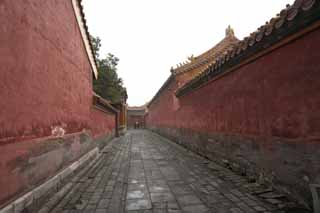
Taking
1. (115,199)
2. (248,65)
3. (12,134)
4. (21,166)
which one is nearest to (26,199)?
(21,166)

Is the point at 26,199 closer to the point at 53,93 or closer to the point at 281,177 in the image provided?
the point at 53,93

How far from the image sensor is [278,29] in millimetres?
3154

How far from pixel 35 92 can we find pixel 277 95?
4.11m

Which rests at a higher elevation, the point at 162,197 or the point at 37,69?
the point at 37,69

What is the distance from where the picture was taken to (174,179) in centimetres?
452

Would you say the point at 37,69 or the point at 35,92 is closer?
the point at 35,92

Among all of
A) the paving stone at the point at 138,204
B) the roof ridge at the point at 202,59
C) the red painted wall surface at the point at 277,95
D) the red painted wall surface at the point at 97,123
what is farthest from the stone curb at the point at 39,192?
the roof ridge at the point at 202,59

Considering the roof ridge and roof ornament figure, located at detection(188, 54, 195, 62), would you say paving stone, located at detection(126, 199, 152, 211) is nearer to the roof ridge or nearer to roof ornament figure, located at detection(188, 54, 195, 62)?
the roof ridge

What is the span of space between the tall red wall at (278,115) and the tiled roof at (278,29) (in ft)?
0.61

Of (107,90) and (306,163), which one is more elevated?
(107,90)

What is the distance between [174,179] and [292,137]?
102 inches

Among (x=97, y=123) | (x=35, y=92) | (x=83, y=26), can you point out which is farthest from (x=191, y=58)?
(x=35, y=92)

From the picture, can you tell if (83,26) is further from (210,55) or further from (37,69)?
(210,55)

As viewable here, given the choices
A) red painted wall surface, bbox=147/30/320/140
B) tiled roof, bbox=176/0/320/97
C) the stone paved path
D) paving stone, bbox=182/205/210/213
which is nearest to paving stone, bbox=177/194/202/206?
the stone paved path
